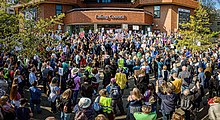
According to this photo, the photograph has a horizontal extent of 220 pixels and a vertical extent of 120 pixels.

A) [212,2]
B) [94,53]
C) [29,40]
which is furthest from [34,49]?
[212,2]

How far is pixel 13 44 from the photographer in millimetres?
10203

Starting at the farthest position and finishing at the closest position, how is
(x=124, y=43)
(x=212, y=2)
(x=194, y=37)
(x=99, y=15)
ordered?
(x=212, y=2) → (x=99, y=15) → (x=124, y=43) → (x=194, y=37)

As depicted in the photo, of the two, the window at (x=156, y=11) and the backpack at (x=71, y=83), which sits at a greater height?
the window at (x=156, y=11)

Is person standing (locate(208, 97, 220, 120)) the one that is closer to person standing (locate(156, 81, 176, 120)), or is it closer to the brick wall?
person standing (locate(156, 81, 176, 120))

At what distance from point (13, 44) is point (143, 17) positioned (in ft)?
108

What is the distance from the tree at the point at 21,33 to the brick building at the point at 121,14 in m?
26.7

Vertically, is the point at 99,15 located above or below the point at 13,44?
above

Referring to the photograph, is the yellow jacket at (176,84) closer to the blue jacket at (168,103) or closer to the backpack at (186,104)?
the backpack at (186,104)

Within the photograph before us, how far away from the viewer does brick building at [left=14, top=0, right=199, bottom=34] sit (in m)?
40.3

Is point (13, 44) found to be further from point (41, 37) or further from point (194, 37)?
point (194, 37)

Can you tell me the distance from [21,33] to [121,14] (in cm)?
3070

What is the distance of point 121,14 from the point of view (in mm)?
40406

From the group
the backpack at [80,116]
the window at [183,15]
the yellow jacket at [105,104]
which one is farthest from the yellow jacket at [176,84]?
the window at [183,15]

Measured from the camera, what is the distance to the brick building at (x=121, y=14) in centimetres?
4031
